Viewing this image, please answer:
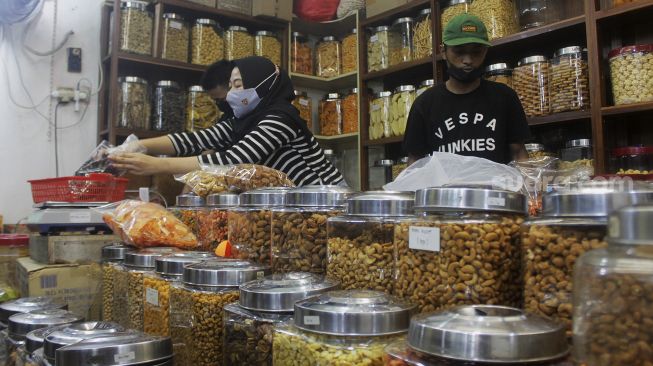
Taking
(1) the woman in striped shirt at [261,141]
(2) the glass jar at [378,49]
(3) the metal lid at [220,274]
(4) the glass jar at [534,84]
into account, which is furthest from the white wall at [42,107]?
(3) the metal lid at [220,274]

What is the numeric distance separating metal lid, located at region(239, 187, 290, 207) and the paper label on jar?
379mm

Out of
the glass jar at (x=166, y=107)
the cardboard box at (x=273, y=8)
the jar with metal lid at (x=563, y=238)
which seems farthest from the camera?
the cardboard box at (x=273, y=8)

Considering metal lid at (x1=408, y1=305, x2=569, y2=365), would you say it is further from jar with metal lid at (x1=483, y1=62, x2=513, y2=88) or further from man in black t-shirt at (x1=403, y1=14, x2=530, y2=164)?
jar with metal lid at (x1=483, y1=62, x2=513, y2=88)

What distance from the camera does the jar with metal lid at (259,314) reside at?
67cm

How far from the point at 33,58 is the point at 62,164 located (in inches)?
23.6

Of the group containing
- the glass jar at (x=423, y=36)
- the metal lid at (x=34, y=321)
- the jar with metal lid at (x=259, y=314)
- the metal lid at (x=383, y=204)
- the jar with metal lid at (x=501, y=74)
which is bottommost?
the metal lid at (x=34, y=321)

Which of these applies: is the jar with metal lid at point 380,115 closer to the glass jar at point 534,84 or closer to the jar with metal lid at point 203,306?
the glass jar at point 534,84

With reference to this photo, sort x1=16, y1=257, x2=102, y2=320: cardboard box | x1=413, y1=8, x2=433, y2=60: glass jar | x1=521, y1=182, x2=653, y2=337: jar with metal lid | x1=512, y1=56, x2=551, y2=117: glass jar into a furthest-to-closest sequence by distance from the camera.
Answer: x1=413, y1=8, x2=433, y2=60: glass jar, x1=512, y1=56, x2=551, y2=117: glass jar, x1=16, y1=257, x2=102, y2=320: cardboard box, x1=521, y1=182, x2=653, y2=337: jar with metal lid

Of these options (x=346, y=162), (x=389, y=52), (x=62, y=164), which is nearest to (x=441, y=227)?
(x=389, y=52)

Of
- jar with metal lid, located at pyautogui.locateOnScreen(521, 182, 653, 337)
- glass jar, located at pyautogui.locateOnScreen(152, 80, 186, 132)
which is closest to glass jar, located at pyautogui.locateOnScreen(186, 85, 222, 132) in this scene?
glass jar, located at pyautogui.locateOnScreen(152, 80, 186, 132)

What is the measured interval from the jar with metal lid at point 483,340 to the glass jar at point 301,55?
3.12 metres

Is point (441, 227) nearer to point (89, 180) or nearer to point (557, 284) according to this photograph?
point (557, 284)

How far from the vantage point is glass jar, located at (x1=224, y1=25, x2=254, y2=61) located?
3.16 meters

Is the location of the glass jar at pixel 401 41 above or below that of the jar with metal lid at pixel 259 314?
above
